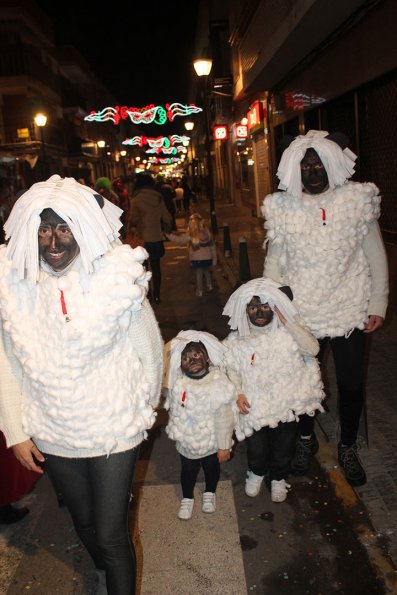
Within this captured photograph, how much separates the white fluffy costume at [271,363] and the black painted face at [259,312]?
29mm

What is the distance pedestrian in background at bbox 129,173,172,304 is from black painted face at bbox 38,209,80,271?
282 inches

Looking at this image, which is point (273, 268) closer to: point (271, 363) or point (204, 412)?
point (271, 363)

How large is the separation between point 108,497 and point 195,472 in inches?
52.0

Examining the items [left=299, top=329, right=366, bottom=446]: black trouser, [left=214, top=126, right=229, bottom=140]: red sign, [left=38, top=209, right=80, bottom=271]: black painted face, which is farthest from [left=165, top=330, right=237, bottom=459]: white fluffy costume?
[left=214, top=126, right=229, bottom=140]: red sign

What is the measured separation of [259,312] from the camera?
3420 millimetres

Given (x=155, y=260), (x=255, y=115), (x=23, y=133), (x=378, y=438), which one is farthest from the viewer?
(x=23, y=133)

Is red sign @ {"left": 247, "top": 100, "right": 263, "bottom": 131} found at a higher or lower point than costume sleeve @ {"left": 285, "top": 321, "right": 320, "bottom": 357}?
higher

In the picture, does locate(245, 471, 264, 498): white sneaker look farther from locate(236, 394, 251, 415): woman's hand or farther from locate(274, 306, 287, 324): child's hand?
locate(274, 306, 287, 324): child's hand

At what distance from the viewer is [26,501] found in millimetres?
3875

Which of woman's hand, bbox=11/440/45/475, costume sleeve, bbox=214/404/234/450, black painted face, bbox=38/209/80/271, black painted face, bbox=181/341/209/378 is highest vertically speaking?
black painted face, bbox=38/209/80/271

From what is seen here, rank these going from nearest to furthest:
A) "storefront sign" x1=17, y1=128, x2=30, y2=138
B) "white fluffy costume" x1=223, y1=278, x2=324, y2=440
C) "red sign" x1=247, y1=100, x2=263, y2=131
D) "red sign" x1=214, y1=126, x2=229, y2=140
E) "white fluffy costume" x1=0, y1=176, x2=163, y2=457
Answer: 1. "white fluffy costume" x1=0, y1=176, x2=163, y2=457
2. "white fluffy costume" x1=223, y1=278, x2=324, y2=440
3. "red sign" x1=247, y1=100, x2=263, y2=131
4. "red sign" x1=214, y1=126, x2=229, y2=140
5. "storefront sign" x1=17, y1=128, x2=30, y2=138

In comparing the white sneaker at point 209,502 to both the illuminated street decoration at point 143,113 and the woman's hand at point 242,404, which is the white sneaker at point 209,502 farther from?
the illuminated street decoration at point 143,113

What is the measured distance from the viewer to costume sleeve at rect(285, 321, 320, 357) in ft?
11.0

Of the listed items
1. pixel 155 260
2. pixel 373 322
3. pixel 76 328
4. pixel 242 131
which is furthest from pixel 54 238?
pixel 242 131
